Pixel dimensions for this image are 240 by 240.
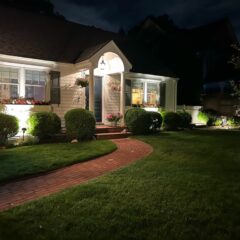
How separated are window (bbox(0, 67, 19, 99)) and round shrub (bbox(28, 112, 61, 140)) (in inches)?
68.2

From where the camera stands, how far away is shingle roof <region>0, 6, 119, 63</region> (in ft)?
39.2

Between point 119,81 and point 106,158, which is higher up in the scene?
point 119,81

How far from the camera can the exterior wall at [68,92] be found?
41.2 feet

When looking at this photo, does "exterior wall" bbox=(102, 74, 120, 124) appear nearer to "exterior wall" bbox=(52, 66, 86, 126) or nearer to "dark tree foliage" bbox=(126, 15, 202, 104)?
"exterior wall" bbox=(52, 66, 86, 126)

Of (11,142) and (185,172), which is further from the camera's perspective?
(11,142)

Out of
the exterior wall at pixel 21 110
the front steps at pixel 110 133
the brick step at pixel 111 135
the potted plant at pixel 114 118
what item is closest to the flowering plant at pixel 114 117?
the potted plant at pixel 114 118

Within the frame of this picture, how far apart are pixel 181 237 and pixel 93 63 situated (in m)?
9.57

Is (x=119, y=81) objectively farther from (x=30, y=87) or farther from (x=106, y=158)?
(x=106, y=158)

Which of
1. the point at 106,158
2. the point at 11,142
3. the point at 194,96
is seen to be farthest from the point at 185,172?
the point at 194,96

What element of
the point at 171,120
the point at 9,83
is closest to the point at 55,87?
the point at 9,83

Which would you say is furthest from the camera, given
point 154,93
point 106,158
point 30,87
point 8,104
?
point 154,93

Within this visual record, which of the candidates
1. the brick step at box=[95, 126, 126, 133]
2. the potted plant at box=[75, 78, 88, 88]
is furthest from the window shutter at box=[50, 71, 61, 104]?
the brick step at box=[95, 126, 126, 133]

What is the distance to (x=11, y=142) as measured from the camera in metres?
9.87

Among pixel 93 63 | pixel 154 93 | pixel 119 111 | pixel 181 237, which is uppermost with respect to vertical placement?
pixel 93 63
